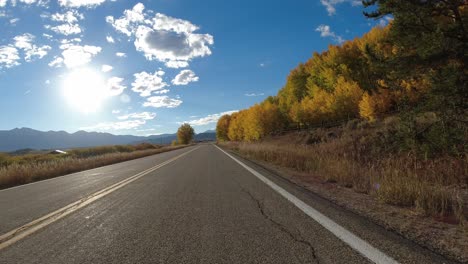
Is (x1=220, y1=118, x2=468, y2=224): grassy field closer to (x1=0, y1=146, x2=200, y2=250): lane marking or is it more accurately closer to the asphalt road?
the asphalt road

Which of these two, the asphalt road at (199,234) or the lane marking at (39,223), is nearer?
the asphalt road at (199,234)

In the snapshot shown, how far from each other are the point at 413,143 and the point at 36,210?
10.2m

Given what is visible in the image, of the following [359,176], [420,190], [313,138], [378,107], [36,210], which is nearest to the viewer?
[420,190]

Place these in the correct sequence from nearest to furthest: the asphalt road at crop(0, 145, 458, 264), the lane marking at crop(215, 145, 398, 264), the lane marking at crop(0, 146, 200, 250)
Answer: the lane marking at crop(215, 145, 398, 264) → the asphalt road at crop(0, 145, 458, 264) → the lane marking at crop(0, 146, 200, 250)

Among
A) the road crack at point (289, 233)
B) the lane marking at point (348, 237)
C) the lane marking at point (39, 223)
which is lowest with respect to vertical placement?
the lane marking at point (348, 237)

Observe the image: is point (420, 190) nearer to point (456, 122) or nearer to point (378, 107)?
point (456, 122)

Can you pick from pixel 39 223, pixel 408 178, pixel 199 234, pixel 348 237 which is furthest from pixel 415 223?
pixel 39 223

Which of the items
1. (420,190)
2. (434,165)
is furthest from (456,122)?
(420,190)

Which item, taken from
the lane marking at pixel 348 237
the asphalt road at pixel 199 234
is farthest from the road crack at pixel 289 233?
the lane marking at pixel 348 237

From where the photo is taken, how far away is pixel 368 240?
3.56 meters

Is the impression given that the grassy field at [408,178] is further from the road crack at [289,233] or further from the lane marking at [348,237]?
the road crack at [289,233]

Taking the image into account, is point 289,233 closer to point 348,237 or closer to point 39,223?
point 348,237

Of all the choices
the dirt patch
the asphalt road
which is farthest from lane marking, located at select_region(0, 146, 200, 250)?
the dirt patch

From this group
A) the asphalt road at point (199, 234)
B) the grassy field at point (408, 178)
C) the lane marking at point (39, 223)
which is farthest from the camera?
the grassy field at point (408, 178)
